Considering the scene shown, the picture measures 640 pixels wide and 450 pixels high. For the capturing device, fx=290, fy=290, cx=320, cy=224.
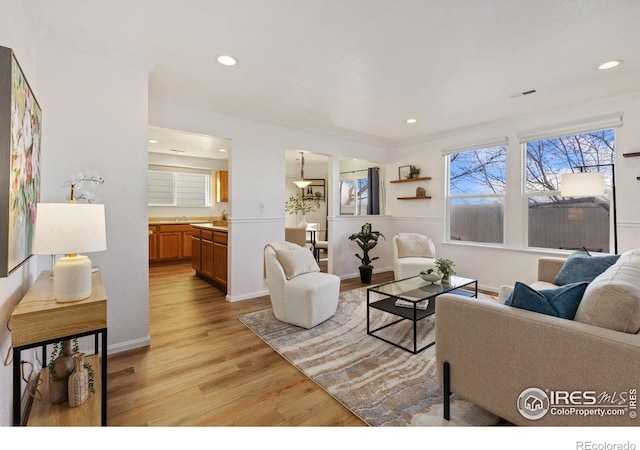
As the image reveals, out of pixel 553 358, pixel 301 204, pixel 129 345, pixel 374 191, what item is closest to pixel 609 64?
pixel 553 358

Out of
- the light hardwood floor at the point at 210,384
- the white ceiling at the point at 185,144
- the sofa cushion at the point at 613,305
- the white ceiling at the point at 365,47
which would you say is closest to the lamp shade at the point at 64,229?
the light hardwood floor at the point at 210,384

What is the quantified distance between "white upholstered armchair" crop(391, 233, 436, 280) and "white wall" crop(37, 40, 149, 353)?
10.4 ft

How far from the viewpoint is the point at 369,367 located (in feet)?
7.07

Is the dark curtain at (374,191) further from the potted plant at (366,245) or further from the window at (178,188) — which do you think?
the window at (178,188)

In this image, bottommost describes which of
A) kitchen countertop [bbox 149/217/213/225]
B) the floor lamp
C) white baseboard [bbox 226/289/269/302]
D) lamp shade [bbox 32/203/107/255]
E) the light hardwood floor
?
the light hardwood floor

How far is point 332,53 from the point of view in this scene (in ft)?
7.63

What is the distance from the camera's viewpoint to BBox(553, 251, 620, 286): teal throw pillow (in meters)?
2.45

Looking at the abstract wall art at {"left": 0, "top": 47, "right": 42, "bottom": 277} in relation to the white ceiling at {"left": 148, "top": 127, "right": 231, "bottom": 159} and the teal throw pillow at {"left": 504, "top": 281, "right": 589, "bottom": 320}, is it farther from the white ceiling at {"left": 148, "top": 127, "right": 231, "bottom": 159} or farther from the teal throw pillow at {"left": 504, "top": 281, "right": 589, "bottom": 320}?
the white ceiling at {"left": 148, "top": 127, "right": 231, "bottom": 159}

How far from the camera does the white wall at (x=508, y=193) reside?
3.15 m

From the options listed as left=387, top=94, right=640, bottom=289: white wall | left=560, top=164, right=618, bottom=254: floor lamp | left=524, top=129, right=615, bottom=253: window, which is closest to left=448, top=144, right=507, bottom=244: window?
left=387, top=94, right=640, bottom=289: white wall

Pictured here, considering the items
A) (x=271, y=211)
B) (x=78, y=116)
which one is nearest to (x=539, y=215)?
(x=271, y=211)

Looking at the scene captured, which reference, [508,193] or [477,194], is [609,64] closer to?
[508,193]

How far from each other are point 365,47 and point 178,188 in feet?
19.8

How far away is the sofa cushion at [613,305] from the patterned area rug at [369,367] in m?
0.79
